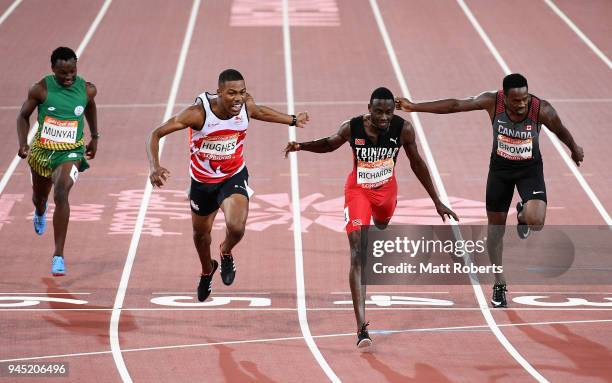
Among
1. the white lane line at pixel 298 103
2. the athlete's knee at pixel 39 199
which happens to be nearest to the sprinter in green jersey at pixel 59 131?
the athlete's knee at pixel 39 199

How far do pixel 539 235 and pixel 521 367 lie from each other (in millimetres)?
3955

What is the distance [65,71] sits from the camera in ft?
35.2

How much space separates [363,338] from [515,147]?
2130 mm

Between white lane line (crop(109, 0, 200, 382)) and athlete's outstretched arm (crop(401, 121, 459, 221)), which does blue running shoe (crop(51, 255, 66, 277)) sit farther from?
athlete's outstretched arm (crop(401, 121, 459, 221))

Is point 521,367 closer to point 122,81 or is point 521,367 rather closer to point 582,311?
point 582,311

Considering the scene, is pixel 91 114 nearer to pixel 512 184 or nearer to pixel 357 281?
pixel 357 281

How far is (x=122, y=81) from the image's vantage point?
1927 centimetres

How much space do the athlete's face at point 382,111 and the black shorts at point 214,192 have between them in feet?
4.11

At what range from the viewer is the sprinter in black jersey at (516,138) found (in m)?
9.69

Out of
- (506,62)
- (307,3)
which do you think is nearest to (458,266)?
(506,62)

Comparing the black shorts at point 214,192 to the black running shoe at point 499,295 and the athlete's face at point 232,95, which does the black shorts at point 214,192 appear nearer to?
the athlete's face at point 232,95

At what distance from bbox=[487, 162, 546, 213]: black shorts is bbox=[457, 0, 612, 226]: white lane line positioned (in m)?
3.27


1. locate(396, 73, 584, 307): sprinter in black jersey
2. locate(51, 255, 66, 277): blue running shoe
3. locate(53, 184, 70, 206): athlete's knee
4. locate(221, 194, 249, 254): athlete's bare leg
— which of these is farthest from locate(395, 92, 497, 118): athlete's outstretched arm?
locate(51, 255, 66, 277): blue running shoe

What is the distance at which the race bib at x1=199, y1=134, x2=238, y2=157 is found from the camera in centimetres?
937
